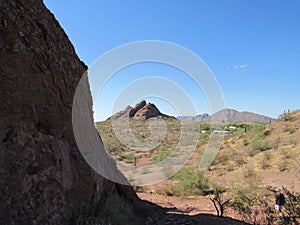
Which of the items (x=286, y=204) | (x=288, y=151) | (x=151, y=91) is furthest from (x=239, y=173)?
(x=286, y=204)

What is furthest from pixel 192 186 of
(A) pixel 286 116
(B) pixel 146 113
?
(B) pixel 146 113

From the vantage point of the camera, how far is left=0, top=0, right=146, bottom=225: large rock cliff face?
3.85 meters

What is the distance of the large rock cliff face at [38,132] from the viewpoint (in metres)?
3.85

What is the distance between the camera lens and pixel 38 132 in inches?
180

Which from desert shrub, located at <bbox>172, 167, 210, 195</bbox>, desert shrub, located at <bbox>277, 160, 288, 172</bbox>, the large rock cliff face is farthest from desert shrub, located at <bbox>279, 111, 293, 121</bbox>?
the large rock cliff face

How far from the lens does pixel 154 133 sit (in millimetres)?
43000

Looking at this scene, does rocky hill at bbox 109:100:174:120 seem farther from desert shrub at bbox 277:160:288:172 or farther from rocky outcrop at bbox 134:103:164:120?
desert shrub at bbox 277:160:288:172

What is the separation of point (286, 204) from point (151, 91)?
634 cm

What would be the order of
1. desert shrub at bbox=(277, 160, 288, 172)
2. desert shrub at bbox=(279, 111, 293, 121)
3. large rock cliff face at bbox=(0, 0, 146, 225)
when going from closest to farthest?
→ 1. large rock cliff face at bbox=(0, 0, 146, 225)
2. desert shrub at bbox=(277, 160, 288, 172)
3. desert shrub at bbox=(279, 111, 293, 121)

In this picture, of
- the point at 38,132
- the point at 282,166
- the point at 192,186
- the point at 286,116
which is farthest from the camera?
the point at 286,116

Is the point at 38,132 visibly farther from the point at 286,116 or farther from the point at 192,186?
the point at 286,116

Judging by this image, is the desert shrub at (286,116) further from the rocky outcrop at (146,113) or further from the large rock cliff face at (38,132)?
the rocky outcrop at (146,113)

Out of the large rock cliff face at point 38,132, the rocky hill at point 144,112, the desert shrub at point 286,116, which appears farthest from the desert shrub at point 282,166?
the rocky hill at point 144,112

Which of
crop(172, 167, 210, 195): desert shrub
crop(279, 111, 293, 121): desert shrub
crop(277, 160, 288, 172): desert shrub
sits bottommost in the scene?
crop(172, 167, 210, 195): desert shrub
